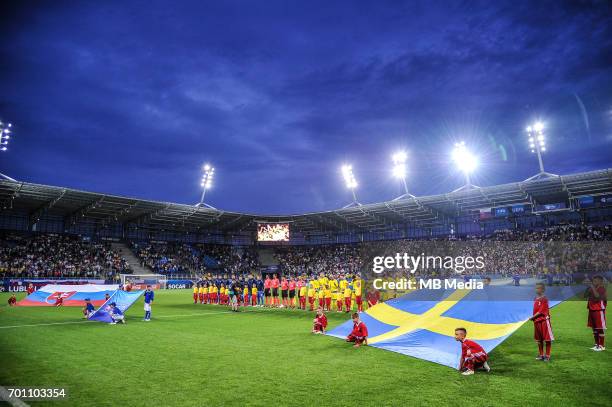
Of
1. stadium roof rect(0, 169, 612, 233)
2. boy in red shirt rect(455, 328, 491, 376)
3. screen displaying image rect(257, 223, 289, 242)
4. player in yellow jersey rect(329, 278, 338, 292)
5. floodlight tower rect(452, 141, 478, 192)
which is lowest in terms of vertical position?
boy in red shirt rect(455, 328, 491, 376)

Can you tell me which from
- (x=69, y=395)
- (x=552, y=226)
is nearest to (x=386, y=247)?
(x=552, y=226)

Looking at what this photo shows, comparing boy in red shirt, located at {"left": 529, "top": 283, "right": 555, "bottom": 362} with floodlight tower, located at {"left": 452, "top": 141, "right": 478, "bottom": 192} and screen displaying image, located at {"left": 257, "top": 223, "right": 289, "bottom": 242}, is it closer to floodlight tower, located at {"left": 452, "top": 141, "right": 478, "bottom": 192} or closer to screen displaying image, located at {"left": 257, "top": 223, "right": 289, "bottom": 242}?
floodlight tower, located at {"left": 452, "top": 141, "right": 478, "bottom": 192}

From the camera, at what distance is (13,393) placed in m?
5.96

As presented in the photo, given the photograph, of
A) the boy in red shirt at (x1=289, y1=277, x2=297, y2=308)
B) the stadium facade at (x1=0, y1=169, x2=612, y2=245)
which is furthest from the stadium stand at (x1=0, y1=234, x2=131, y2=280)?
the boy in red shirt at (x1=289, y1=277, x2=297, y2=308)

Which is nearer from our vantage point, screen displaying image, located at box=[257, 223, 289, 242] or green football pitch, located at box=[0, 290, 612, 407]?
green football pitch, located at box=[0, 290, 612, 407]

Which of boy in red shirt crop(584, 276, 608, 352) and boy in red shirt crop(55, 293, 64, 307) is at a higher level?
boy in red shirt crop(584, 276, 608, 352)

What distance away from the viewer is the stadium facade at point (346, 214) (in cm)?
3734

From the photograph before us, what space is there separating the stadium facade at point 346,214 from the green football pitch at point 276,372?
2950cm

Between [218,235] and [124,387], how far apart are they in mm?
56511

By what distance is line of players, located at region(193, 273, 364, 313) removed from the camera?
1866 cm

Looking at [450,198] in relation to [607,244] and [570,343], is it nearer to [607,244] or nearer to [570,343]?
[607,244]

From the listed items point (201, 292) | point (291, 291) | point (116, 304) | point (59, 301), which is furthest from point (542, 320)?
point (59, 301)

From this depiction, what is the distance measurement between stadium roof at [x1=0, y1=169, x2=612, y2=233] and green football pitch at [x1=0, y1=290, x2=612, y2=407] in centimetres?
2872

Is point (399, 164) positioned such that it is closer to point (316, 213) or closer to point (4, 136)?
point (316, 213)
